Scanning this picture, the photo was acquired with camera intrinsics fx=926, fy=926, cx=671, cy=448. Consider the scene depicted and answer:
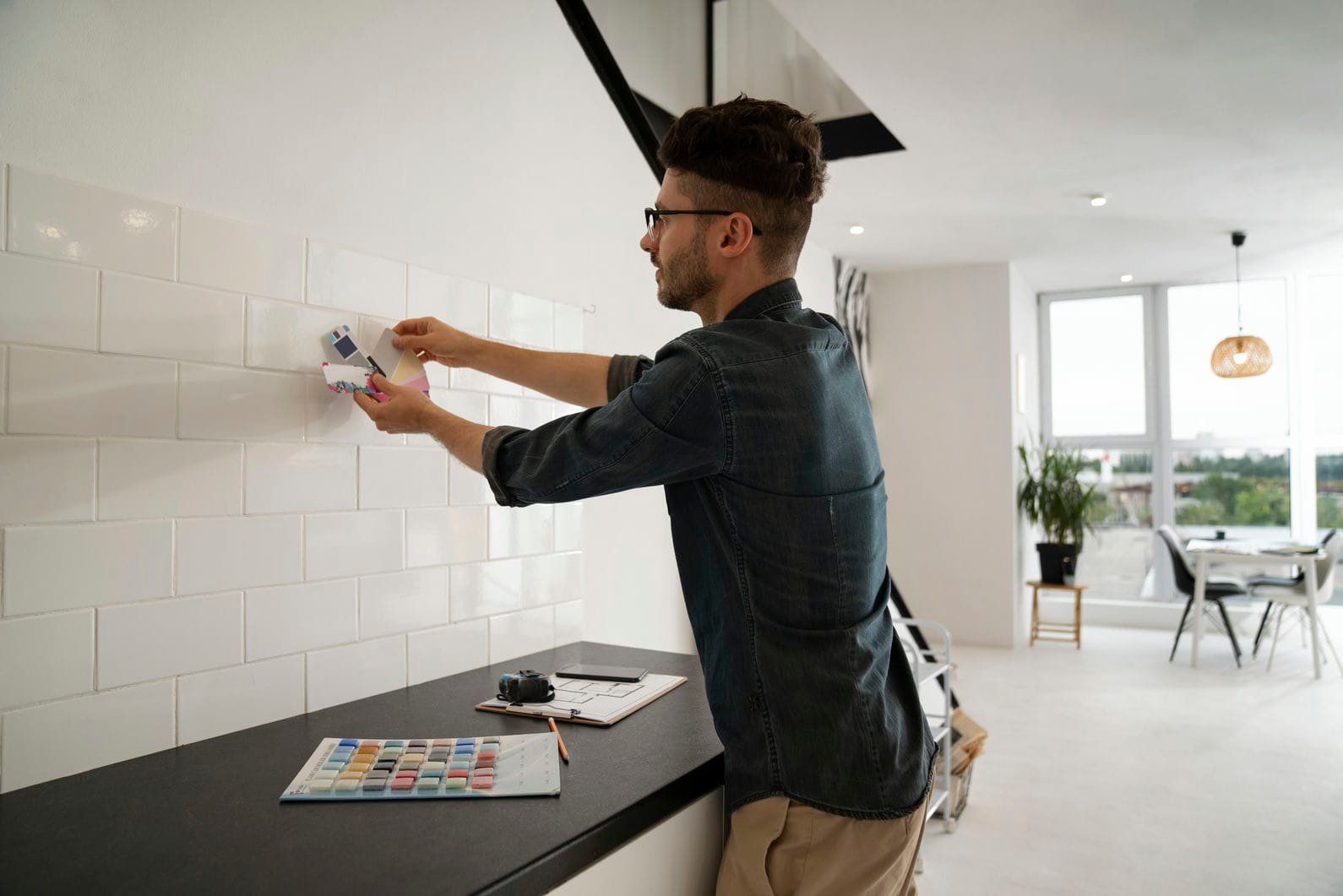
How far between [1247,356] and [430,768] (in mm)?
6546

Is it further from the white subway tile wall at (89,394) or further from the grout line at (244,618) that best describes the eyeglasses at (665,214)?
the grout line at (244,618)

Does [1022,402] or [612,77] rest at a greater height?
[612,77]

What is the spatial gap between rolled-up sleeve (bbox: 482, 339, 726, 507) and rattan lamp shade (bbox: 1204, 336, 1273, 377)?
6.27 m

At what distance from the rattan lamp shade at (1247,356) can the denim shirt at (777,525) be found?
6.14 m

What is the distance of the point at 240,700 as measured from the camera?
134cm

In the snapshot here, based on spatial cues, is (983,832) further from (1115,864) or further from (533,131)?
(533,131)

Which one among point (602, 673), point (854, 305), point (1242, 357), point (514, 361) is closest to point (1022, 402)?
point (1242, 357)

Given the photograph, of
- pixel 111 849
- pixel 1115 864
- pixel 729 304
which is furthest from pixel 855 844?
pixel 1115 864

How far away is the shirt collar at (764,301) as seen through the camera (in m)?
1.22

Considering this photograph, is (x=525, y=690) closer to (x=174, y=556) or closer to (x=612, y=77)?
(x=174, y=556)

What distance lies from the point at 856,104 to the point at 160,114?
3472 mm

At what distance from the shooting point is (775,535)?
109 cm

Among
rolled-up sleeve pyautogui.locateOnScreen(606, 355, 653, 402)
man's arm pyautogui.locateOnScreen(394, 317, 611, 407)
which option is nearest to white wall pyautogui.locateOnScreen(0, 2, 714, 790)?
man's arm pyautogui.locateOnScreen(394, 317, 611, 407)

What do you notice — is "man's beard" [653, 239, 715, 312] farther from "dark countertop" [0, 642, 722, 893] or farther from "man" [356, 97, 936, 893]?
"dark countertop" [0, 642, 722, 893]
